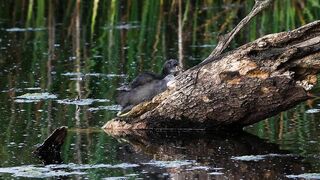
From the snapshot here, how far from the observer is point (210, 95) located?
23.3 ft

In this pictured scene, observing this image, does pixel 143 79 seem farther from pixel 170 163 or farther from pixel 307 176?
pixel 307 176

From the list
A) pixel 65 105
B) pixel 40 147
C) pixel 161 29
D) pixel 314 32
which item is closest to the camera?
pixel 40 147

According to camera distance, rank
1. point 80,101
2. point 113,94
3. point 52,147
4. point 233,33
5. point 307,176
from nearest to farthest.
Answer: point 307,176, point 52,147, point 233,33, point 80,101, point 113,94

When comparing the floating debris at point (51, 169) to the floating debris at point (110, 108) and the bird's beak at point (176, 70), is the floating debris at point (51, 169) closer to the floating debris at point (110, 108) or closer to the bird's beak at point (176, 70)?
the bird's beak at point (176, 70)

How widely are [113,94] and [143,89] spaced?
1.17 meters

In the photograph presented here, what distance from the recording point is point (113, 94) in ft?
29.5

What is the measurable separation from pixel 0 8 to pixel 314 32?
8.48 m

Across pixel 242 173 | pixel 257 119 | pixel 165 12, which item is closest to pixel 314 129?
pixel 257 119

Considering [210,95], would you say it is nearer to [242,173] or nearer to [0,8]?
[242,173]

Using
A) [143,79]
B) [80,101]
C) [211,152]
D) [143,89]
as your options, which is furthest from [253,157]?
[80,101]

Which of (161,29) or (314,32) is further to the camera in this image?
(161,29)

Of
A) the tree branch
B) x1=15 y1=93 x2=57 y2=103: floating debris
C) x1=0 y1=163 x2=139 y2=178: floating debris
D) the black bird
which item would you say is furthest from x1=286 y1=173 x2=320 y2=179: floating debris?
x1=15 y1=93 x2=57 y2=103: floating debris

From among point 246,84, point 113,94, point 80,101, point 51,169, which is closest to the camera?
point 51,169

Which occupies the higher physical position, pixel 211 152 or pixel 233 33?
pixel 233 33
